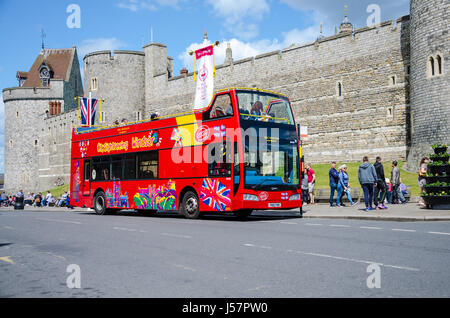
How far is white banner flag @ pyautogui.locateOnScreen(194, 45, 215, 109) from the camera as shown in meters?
22.3

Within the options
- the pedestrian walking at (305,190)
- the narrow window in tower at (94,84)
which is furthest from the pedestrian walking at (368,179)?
the narrow window in tower at (94,84)

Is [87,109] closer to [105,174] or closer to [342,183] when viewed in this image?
[105,174]

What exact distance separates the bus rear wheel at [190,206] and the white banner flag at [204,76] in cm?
624

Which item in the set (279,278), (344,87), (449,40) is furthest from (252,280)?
(344,87)

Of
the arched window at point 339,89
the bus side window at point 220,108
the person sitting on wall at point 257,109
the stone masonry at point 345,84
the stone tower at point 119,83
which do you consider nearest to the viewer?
the bus side window at point 220,108

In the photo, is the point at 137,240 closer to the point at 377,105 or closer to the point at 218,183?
the point at 218,183

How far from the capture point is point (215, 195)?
50.4 feet

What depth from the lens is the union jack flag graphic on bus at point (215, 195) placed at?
1494 centimetres

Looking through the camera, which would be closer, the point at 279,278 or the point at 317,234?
the point at 279,278

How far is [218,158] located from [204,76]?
8.69 meters

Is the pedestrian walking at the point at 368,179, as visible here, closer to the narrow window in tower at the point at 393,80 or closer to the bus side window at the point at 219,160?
the bus side window at the point at 219,160

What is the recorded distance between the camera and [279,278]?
5902 millimetres
